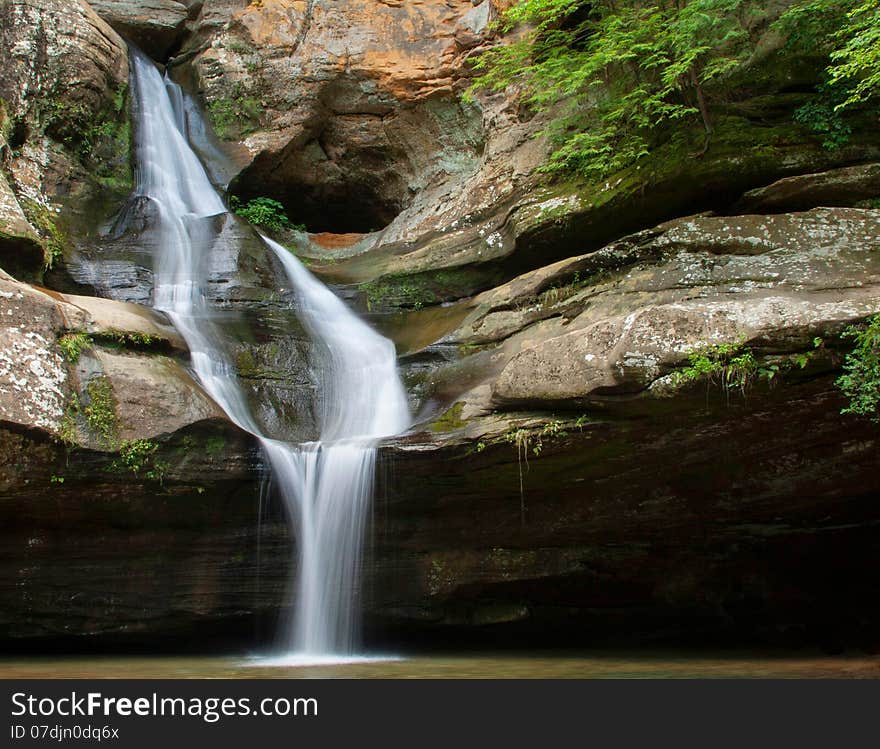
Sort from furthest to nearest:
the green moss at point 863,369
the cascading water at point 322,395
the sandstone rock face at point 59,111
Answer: the sandstone rock face at point 59,111 → the cascading water at point 322,395 → the green moss at point 863,369

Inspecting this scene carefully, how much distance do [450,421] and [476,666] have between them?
2596 millimetres

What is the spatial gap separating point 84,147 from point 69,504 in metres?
7.62

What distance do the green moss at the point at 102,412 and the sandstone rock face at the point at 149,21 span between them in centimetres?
1136

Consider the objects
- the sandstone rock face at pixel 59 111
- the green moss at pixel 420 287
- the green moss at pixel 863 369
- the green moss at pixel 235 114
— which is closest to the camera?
the green moss at pixel 863 369

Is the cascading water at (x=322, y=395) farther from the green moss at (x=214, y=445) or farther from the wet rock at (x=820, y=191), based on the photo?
the wet rock at (x=820, y=191)

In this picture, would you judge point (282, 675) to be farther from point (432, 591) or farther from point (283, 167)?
point (283, 167)

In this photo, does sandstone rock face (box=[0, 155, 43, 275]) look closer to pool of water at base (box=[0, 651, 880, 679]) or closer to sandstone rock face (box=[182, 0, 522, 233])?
pool of water at base (box=[0, 651, 880, 679])

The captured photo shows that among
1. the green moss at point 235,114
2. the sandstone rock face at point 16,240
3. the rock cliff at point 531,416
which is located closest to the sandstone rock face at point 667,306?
the rock cliff at point 531,416

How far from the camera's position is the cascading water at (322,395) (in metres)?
7.94

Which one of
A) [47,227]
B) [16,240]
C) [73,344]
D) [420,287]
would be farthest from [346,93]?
[73,344]

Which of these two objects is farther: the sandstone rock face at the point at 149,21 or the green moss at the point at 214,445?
the sandstone rock face at the point at 149,21

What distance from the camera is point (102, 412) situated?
7457 mm

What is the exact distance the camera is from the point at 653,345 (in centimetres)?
681

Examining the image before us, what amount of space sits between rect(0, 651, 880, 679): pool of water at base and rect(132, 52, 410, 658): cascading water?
811 mm
